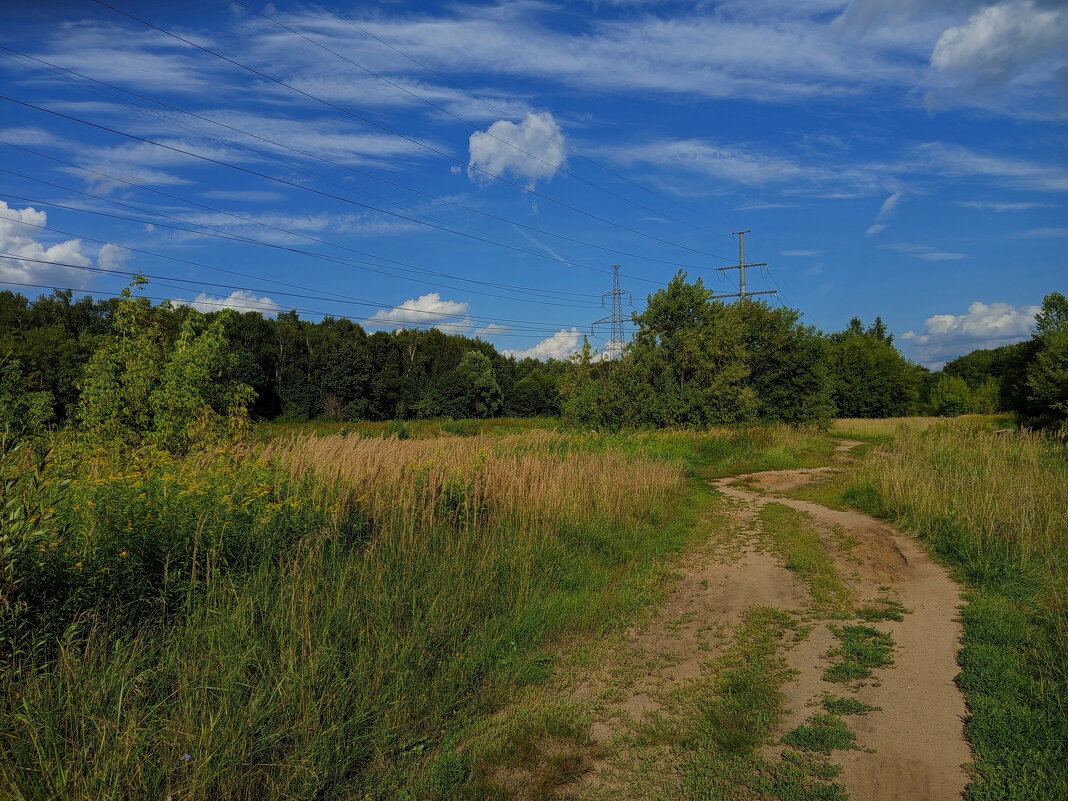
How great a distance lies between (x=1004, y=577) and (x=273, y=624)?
796 centimetres

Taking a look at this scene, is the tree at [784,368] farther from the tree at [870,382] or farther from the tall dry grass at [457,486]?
the tree at [870,382]

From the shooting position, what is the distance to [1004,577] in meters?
6.98

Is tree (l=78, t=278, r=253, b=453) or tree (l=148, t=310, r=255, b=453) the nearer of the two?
tree (l=78, t=278, r=253, b=453)

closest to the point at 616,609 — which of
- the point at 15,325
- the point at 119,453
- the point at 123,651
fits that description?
the point at 123,651

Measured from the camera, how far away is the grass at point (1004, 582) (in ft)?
12.0

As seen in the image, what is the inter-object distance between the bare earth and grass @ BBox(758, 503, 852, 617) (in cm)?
16

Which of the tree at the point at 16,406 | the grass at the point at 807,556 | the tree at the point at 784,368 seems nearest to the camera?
the tree at the point at 16,406

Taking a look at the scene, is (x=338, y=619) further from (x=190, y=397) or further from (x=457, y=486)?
(x=190, y=397)

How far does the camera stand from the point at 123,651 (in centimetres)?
381

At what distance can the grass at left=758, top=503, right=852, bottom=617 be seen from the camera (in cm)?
691

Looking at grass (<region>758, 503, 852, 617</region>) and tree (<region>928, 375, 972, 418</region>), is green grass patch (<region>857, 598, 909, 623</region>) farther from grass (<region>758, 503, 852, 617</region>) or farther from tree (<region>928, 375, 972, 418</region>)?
tree (<region>928, 375, 972, 418</region>)

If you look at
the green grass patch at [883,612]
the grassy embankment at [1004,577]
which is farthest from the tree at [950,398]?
the green grass patch at [883,612]

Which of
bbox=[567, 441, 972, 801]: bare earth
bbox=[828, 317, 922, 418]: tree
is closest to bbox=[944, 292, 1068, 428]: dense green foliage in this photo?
bbox=[828, 317, 922, 418]: tree

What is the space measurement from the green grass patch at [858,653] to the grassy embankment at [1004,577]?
60cm
